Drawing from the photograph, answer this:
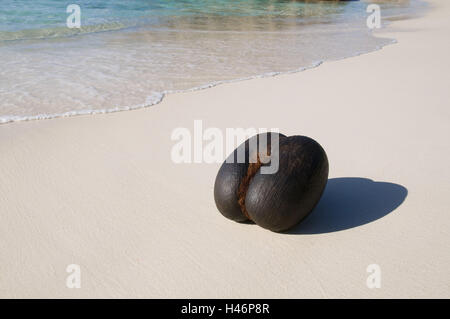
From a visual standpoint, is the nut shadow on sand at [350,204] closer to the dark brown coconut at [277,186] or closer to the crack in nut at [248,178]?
the dark brown coconut at [277,186]

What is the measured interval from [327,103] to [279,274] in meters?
3.79

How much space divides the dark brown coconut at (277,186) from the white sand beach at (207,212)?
0.75ft

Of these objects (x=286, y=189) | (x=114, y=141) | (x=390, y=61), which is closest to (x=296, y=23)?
(x=390, y=61)

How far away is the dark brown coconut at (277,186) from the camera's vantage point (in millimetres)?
2887

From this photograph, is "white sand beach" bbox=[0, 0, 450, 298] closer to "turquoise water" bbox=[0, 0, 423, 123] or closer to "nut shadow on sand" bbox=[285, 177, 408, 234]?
"nut shadow on sand" bbox=[285, 177, 408, 234]

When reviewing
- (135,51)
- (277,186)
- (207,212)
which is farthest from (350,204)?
(135,51)

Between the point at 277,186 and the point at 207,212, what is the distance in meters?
0.81

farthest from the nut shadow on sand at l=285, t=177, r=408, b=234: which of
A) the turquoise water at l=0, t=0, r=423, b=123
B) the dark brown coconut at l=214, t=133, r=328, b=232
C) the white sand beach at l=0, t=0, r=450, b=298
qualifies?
the turquoise water at l=0, t=0, r=423, b=123

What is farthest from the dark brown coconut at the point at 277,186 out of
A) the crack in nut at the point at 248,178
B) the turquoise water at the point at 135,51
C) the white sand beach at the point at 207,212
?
the turquoise water at the point at 135,51

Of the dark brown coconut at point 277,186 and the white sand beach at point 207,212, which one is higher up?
the dark brown coconut at point 277,186

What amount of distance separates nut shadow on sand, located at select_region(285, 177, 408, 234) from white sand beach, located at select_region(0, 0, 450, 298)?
15 millimetres

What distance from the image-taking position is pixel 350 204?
3516 millimetres

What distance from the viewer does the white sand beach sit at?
2730 mm

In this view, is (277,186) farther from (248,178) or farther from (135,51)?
(135,51)
